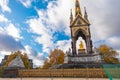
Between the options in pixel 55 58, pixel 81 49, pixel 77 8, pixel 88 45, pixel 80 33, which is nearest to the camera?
pixel 88 45

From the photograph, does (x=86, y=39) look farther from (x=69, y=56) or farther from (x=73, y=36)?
(x=69, y=56)

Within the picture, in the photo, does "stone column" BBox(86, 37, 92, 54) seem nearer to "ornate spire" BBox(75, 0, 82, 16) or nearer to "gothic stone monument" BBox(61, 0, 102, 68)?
"gothic stone monument" BBox(61, 0, 102, 68)

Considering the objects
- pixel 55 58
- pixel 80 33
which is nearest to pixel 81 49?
pixel 80 33

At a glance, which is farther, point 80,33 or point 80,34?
point 80,34

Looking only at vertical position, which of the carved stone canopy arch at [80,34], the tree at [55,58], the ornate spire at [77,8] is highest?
the ornate spire at [77,8]

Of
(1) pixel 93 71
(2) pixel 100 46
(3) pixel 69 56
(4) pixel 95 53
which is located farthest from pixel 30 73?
(2) pixel 100 46

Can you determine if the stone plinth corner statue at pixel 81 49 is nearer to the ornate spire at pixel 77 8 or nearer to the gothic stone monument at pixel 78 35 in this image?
the gothic stone monument at pixel 78 35

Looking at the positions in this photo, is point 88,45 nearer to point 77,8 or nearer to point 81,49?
point 81,49

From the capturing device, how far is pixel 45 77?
770 inches

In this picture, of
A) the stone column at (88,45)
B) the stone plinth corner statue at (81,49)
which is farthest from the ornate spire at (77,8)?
the stone plinth corner statue at (81,49)

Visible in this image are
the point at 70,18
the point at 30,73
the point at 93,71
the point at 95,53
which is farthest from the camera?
the point at 70,18

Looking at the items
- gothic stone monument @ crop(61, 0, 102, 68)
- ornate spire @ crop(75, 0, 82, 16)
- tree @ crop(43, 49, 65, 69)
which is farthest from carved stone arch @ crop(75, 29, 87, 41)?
tree @ crop(43, 49, 65, 69)

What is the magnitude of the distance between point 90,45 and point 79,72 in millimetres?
14141

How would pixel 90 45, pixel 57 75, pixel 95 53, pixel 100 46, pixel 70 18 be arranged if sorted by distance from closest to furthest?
pixel 57 75, pixel 95 53, pixel 90 45, pixel 70 18, pixel 100 46
